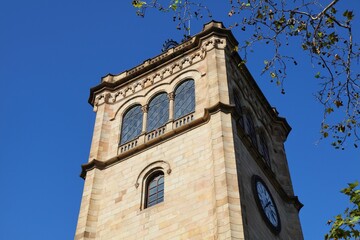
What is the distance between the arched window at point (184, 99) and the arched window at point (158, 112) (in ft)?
1.83

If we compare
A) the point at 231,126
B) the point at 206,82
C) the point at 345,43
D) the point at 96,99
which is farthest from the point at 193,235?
the point at 96,99

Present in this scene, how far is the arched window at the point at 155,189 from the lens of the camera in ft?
74.4

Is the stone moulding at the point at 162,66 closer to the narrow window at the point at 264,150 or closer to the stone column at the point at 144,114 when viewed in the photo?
the stone column at the point at 144,114

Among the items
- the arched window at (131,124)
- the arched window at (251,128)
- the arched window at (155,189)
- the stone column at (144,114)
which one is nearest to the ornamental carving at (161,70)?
the arched window at (131,124)

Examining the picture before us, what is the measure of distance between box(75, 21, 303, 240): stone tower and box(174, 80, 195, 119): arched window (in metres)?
0.07

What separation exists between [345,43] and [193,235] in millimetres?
10767

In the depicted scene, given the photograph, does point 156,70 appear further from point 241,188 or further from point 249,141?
point 241,188

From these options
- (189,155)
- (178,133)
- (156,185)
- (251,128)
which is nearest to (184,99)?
(178,133)

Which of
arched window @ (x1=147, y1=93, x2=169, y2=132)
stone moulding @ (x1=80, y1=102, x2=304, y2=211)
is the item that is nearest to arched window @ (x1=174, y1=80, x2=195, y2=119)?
arched window @ (x1=147, y1=93, x2=169, y2=132)

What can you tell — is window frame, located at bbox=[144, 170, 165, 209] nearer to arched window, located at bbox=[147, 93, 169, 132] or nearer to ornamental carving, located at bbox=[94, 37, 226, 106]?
arched window, located at bbox=[147, 93, 169, 132]

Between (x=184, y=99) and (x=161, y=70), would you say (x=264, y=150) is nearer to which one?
(x=184, y=99)

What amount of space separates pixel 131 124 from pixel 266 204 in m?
8.05

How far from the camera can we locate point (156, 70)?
3023cm

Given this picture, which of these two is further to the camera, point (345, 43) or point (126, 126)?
point (126, 126)
